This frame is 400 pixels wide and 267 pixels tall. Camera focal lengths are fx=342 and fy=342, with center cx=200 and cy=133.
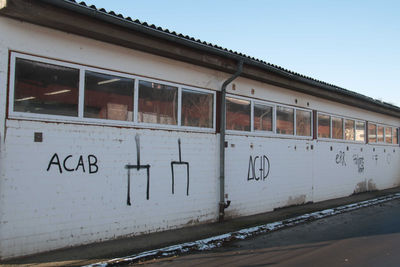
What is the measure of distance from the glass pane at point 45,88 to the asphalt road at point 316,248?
3.12 metres

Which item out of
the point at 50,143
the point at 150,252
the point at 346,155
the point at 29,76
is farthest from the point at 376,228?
the point at 29,76

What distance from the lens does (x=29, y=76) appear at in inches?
228

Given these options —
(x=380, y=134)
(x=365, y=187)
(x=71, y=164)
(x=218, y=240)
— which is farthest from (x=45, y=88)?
(x=380, y=134)

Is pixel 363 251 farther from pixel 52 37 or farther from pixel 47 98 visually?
pixel 52 37

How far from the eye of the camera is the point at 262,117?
10.4 metres

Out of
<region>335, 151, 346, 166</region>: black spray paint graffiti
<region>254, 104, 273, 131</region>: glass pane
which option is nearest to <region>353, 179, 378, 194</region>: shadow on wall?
<region>335, 151, 346, 166</region>: black spray paint graffiti

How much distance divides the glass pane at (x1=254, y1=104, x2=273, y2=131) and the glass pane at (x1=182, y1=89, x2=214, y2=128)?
1871mm

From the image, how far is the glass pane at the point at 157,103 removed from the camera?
24.2 ft

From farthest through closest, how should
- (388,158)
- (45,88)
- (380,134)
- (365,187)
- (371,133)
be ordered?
1. (388,158)
2. (380,134)
3. (371,133)
4. (365,187)
5. (45,88)

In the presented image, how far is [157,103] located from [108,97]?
1.21 m

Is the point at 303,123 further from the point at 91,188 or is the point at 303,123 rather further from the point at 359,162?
the point at 91,188

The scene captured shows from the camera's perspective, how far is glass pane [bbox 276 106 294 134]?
1101 cm

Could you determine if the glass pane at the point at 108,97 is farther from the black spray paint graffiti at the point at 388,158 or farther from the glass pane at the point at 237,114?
the black spray paint graffiti at the point at 388,158

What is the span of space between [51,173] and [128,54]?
2.83m
